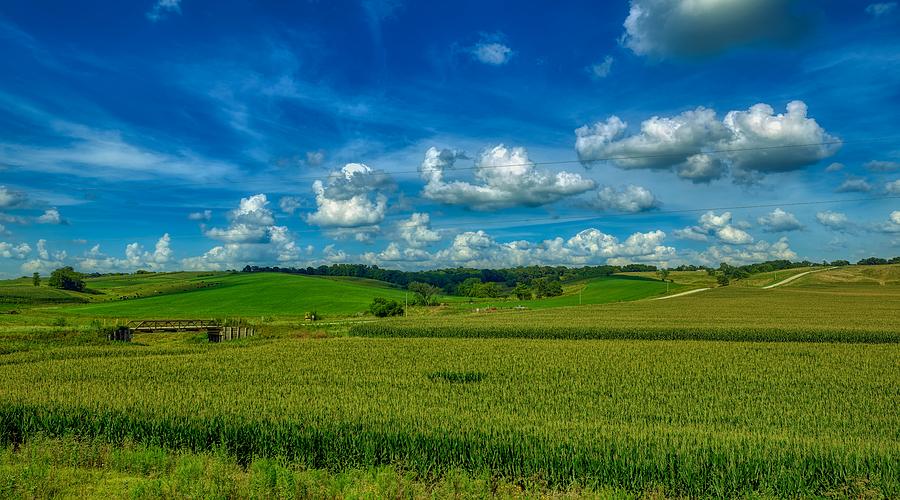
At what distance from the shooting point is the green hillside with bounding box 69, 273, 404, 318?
94.2 m

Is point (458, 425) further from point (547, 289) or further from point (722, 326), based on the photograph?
point (547, 289)

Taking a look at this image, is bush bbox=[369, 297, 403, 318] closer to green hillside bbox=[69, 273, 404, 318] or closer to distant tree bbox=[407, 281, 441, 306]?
green hillside bbox=[69, 273, 404, 318]

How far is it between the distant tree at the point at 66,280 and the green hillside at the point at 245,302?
65.9 feet

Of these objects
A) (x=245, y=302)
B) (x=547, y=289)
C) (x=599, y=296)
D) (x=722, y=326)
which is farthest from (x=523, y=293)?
(x=722, y=326)

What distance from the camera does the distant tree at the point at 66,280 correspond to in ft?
409

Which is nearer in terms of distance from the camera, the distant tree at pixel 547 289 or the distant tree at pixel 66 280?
the distant tree at pixel 66 280

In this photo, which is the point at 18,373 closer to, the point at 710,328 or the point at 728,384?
the point at 728,384

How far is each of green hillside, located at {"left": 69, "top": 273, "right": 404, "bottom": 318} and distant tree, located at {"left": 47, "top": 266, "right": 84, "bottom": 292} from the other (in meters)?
20.1

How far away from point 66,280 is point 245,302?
50389mm

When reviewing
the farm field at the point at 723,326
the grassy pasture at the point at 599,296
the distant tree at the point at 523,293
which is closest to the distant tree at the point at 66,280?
the grassy pasture at the point at 599,296

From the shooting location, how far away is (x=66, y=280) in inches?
4921

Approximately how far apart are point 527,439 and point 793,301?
299ft

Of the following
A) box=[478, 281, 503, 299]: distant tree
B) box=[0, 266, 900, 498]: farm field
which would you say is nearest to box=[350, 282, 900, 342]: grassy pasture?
box=[0, 266, 900, 498]: farm field

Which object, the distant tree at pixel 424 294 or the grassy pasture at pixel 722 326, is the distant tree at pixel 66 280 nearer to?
the distant tree at pixel 424 294
